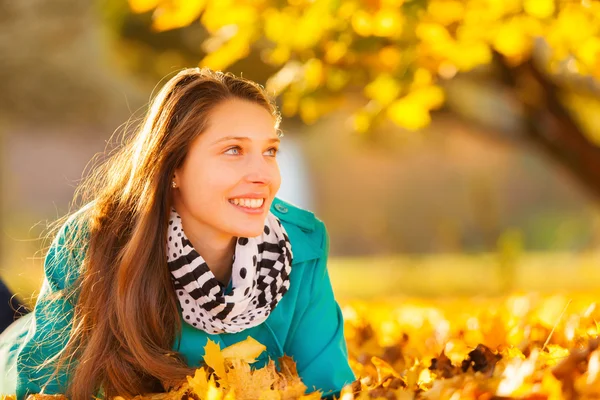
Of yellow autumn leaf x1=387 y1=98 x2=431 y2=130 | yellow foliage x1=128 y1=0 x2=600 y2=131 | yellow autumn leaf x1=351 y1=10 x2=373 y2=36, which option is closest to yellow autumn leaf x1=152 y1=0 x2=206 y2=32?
yellow foliage x1=128 y1=0 x2=600 y2=131

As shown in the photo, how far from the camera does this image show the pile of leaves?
4.80 ft

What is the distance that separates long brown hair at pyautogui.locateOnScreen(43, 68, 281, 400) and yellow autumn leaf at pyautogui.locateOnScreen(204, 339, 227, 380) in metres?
0.09

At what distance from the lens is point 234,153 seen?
82.8 inches

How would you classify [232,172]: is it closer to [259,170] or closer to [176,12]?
[259,170]

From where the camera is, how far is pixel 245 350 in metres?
2.03

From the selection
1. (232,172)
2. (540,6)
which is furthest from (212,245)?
(540,6)

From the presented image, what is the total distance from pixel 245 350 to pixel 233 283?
21 centimetres

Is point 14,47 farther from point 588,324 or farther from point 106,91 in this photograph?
point 588,324

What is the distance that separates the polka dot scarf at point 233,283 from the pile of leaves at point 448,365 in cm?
13

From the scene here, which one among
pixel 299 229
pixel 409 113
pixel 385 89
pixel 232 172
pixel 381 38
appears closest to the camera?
pixel 232 172

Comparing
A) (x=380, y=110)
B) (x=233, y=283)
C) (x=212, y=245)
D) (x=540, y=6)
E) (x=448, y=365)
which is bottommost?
(x=448, y=365)

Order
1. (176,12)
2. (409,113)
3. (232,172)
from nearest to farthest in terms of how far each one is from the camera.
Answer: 1. (232,172)
2. (176,12)
3. (409,113)

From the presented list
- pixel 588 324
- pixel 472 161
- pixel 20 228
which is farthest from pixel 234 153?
→ pixel 472 161

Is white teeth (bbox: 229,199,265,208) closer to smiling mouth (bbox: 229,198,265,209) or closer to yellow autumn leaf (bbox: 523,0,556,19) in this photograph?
smiling mouth (bbox: 229,198,265,209)
